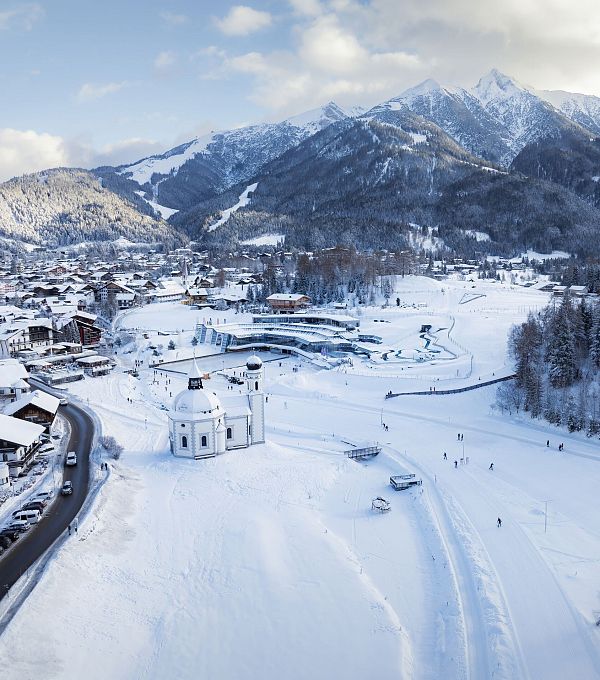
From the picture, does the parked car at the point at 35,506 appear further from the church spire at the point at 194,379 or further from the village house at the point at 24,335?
the village house at the point at 24,335

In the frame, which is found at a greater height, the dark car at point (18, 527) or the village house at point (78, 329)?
the village house at point (78, 329)

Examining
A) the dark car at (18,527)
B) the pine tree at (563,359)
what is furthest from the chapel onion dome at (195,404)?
the pine tree at (563,359)

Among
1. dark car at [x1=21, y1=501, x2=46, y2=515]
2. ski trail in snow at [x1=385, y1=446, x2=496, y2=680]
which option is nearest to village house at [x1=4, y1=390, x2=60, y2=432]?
dark car at [x1=21, y1=501, x2=46, y2=515]

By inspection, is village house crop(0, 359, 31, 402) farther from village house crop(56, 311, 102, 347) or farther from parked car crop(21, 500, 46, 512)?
village house crop(56, 311, 102, 347)

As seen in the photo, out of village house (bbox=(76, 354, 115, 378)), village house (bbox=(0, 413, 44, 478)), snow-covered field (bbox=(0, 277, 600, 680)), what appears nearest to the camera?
snow-covered field (bbox=(0, 277, 600, 680))

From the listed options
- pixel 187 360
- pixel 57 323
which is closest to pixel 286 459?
pixel 187 360

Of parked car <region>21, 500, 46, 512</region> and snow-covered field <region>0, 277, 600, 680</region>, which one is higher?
parked car <region>21, 500, 46, 512</region>
